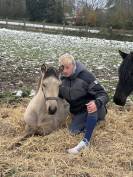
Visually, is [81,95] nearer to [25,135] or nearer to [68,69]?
[68,69]

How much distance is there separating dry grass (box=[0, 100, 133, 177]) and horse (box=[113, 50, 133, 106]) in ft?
1.48

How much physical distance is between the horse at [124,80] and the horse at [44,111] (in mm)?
1099

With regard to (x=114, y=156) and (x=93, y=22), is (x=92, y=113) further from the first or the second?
(x=93, y=22)

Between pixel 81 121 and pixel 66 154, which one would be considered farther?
pixel 81 121

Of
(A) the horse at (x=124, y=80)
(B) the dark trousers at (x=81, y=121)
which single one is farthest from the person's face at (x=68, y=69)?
(A) the horse at (x=124, y=80)

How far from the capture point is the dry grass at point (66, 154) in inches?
233

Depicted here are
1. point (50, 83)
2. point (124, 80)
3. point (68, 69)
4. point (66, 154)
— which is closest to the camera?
point (66, 154)

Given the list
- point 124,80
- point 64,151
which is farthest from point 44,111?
point 124,80

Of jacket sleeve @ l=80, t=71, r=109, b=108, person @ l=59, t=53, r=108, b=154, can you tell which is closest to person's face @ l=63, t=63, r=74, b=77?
person @ l=59, t=53, r=108, b=154

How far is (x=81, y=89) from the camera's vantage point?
7508 millimetres

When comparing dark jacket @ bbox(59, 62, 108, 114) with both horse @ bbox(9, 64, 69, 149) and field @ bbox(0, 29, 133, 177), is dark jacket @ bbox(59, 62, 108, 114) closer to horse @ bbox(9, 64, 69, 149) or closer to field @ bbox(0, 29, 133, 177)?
horse @ bbox(9, 64, 69, 149)

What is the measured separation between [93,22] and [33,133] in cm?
5090

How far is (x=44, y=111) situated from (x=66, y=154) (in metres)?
1.15

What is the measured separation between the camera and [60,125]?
7801 millimetres
